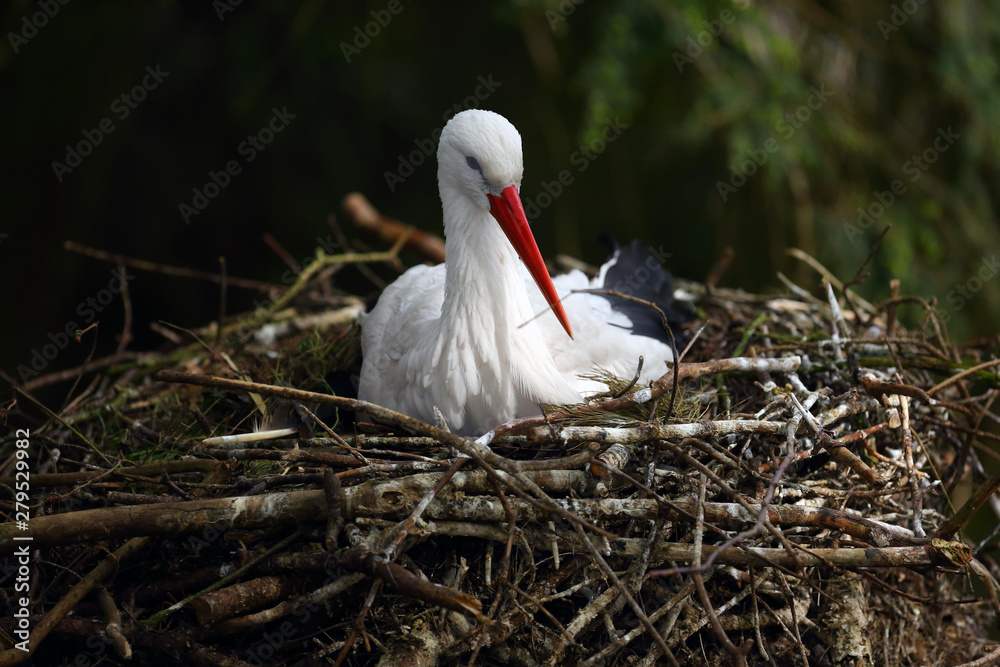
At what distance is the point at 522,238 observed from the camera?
1.95 metres

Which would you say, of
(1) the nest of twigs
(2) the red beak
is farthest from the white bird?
(1) the nest of twigs

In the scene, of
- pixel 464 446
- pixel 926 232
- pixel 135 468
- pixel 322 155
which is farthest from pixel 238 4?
pixel 926 232

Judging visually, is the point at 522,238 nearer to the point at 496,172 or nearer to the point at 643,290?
the point at 496,172

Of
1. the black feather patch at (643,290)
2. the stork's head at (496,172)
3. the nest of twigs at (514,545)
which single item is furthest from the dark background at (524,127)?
the nest of twigs at (514,545)

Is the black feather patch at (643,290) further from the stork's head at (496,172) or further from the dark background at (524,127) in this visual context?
the stork's head at (496,172)

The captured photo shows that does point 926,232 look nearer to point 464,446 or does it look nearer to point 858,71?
point 858,71

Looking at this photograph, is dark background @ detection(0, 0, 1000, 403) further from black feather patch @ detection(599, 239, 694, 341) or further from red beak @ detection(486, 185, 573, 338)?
red beak @ detection(486, 185, 573, 338)

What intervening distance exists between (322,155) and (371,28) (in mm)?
669

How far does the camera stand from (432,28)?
3859 millimetres

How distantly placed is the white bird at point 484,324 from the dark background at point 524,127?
3.34 ft

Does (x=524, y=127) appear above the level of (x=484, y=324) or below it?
above

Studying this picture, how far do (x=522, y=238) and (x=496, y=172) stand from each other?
0.19 metres

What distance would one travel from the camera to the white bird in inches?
76.5

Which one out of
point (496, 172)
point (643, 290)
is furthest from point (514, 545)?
point (643, 290)
